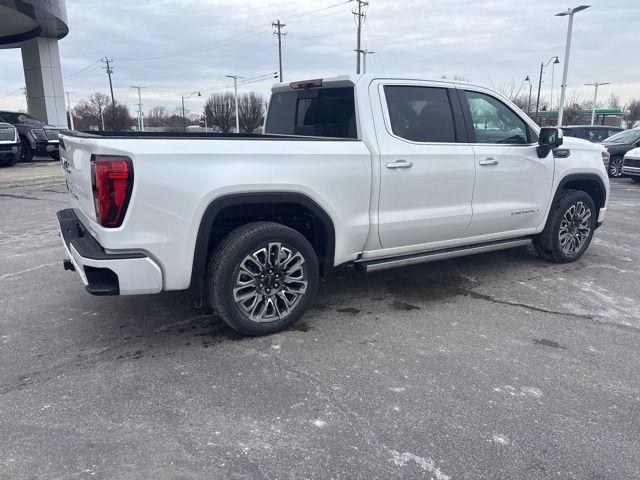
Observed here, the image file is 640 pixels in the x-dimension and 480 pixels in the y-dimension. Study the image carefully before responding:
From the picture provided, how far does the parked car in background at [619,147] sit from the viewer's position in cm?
1623

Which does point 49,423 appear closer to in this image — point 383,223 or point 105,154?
point 105,154

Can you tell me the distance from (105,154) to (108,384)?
1414 millimetres

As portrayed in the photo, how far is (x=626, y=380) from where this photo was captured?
10.8 feet

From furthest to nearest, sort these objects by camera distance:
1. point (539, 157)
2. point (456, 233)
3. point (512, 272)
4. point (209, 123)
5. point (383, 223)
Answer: point (209, 123) < point (512, 272) < point (539, 157) < point (456, 233) < point (383, 223)

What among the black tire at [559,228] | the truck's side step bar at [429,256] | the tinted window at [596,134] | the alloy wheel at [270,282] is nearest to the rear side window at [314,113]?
the truck's side step bar at [429,256]

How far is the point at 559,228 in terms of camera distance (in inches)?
225

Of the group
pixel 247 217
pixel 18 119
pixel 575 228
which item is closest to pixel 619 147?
pixel 575 228

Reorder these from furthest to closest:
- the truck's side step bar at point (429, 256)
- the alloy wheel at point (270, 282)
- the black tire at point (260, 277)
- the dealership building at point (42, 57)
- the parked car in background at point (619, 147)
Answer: the dealership building at point (42, 57), the parked car in background at point (619, 147), the truck's side step bar at point (429, 256), the alloy wheel at point (270, 282), the black tire at point (260, 277)

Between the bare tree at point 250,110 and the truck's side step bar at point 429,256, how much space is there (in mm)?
56360

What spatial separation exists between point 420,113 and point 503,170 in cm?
108

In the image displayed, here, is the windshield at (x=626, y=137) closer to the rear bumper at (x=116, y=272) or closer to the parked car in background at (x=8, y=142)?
the rear bumper at (x=116, y=272)

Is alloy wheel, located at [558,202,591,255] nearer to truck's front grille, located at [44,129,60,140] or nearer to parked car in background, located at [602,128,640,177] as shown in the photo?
parked car in background, located at [602,128,640,177]

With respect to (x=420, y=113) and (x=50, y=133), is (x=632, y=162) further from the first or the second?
(x=50, y=133)

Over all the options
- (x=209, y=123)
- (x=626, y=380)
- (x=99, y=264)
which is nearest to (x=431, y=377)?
(x=626, y=380)
